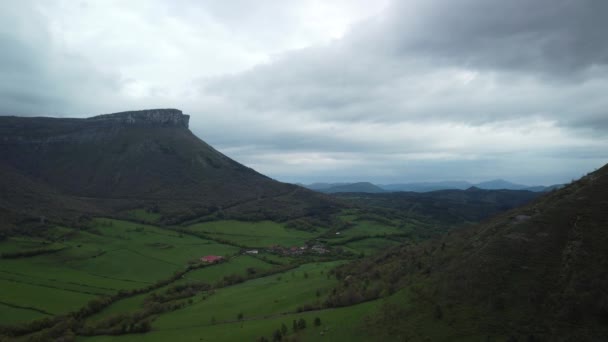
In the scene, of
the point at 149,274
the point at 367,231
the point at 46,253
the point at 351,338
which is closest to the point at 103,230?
Answer: the point at 46,253

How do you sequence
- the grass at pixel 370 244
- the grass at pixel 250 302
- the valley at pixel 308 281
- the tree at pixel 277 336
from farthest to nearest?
the grass at pixel 370 244 < the grass at pixel 250 302 < the tree at pixel 277 336 < the valley at pixel 308 281

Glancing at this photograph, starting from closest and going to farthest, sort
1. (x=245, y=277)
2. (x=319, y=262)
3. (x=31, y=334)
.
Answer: (x=31, y=334) → (x=245, y=277) → (x=319, y=262)

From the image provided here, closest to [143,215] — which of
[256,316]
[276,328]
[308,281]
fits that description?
[308,281]

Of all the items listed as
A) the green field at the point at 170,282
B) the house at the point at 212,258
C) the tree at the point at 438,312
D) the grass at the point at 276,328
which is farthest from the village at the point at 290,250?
the tree at the point at 438,312

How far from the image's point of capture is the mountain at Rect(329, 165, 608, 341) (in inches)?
1063

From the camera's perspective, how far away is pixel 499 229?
39969 mm

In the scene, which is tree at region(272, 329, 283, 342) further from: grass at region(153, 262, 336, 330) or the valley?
grass at region(153, 262, 336, 330)

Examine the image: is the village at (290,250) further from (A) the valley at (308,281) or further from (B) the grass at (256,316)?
(B) the grass at (256,316)

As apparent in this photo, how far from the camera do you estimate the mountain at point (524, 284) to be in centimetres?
2700

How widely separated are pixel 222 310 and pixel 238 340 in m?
18.5

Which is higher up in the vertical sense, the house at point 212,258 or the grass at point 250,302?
the grass at point 250,302

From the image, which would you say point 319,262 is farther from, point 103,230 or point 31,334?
point 103,230

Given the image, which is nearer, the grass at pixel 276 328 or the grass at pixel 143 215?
the grass at pixel 276 328

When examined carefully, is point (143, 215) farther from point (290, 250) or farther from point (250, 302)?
point (250, 302)
